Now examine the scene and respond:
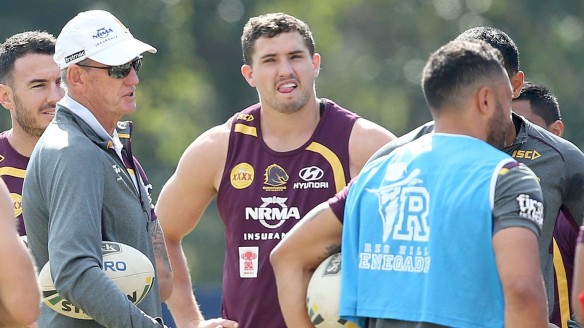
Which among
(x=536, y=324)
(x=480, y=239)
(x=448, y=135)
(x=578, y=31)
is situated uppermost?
(x=578, y=31)

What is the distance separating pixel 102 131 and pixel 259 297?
1484 millimetres

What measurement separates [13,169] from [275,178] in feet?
5.18

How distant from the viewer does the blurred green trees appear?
2512cm

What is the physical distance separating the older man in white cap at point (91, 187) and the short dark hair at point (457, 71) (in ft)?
5.07

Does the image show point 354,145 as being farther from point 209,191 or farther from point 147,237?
point 147,237

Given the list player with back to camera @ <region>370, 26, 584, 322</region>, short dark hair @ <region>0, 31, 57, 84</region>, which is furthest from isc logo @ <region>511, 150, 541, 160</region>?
short dark hair @ <region>0, 31, 57, 84</region>

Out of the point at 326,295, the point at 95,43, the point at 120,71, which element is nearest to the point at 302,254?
the point at 326,295

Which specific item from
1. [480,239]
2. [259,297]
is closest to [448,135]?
[480,239]

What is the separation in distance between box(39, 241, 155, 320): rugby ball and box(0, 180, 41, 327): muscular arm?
85cm

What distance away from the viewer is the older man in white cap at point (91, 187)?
17.8 feet

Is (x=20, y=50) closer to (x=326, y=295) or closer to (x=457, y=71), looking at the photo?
(x=326, y=295)

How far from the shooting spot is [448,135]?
195 inches

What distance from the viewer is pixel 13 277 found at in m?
4.69

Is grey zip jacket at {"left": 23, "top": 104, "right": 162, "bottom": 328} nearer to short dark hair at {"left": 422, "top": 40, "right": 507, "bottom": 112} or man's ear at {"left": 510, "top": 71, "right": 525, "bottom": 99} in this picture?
short dark hair at {"left": 422, "top": 40, "right": 507, "bottom": 112}
